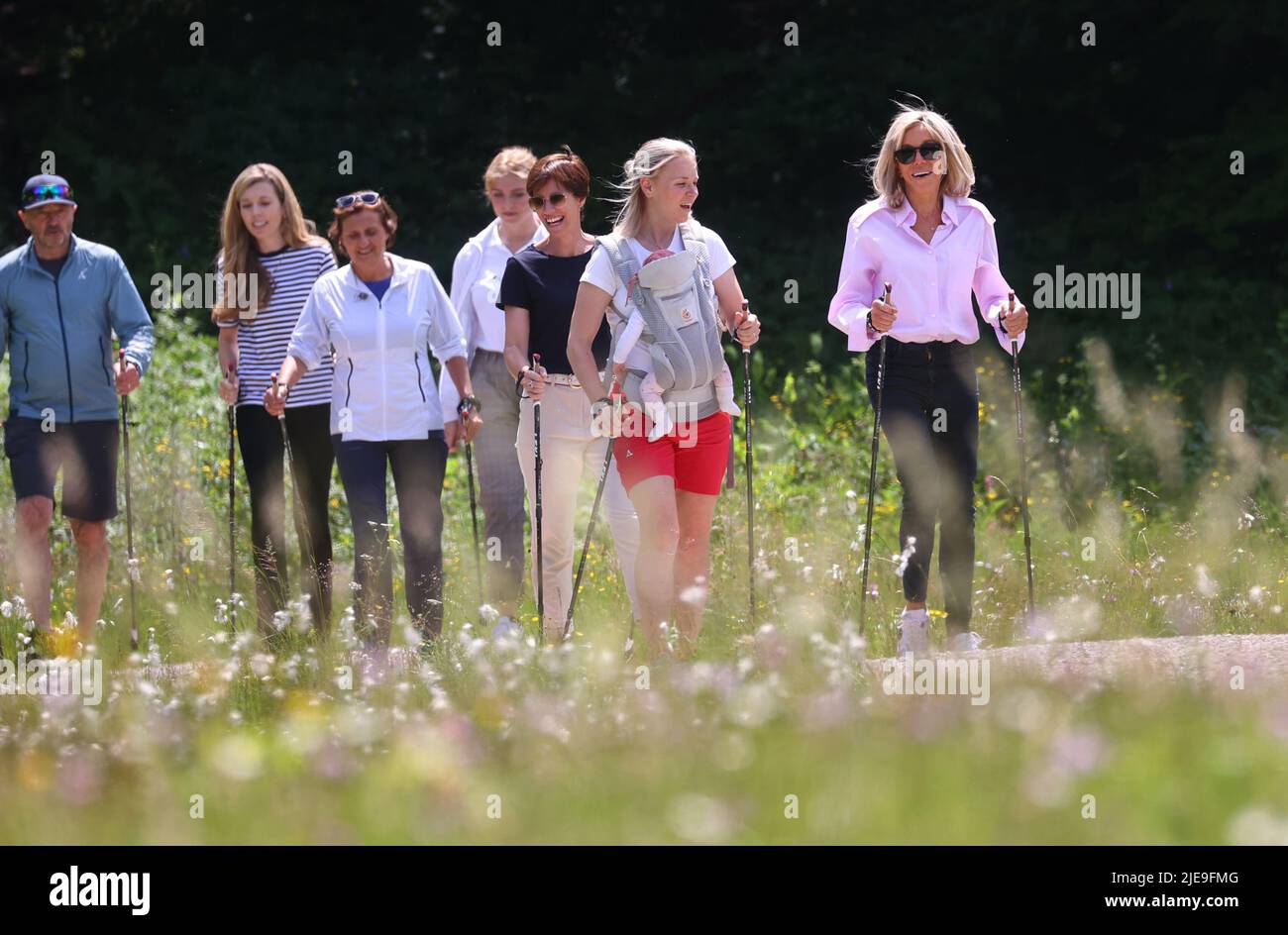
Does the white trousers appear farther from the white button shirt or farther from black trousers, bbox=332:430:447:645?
the white button shirt

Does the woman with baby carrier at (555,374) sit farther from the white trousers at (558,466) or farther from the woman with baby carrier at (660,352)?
the woman with baby carrier at (660,352)

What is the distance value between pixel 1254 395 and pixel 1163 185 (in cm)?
375

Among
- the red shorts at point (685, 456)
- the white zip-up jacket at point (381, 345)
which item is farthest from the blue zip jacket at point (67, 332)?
the red shorts at point (685, 456)

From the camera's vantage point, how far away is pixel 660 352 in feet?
19.9

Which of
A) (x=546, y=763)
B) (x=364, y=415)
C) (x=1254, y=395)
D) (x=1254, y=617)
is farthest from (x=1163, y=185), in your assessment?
(x=546, y=763)

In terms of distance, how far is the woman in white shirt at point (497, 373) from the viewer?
7.18m

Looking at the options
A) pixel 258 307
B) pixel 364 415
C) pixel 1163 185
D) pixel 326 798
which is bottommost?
pixel 326 798

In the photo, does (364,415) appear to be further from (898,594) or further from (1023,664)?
(1023,664)

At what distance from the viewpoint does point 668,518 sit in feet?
19.7

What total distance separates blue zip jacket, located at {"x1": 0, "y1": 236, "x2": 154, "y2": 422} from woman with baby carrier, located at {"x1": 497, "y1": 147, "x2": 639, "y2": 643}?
167 centimetres

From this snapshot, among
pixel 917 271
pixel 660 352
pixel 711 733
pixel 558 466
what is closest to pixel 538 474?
pixel 558 466

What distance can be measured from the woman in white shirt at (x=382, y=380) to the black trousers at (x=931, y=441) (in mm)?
1634

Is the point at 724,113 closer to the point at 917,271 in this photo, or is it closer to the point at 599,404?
the point at 917,271

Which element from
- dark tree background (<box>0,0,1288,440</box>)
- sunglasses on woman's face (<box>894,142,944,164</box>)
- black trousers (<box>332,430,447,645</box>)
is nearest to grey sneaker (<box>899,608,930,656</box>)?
sunglasses on woman's face (<box>894,142,944,164</box>)
